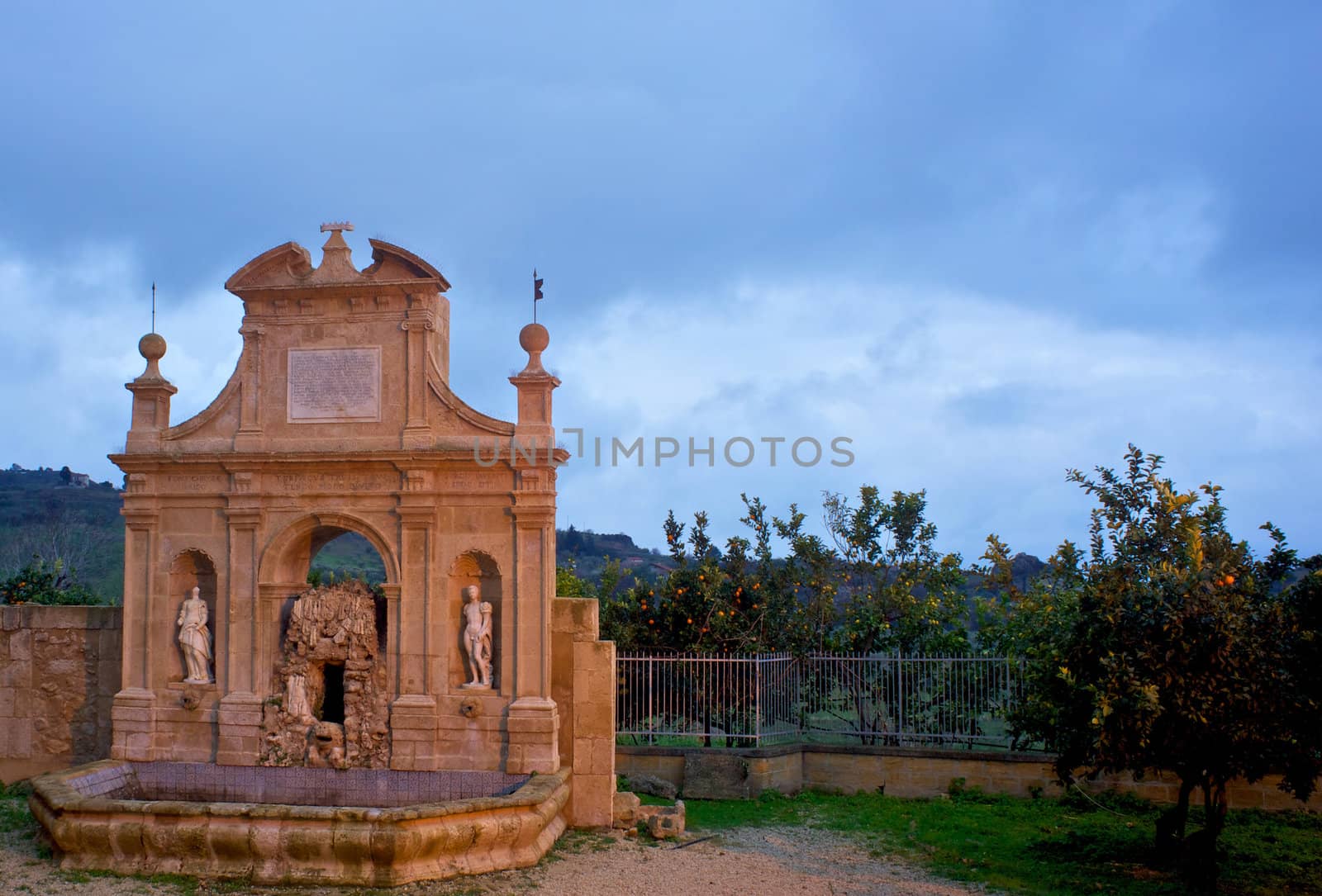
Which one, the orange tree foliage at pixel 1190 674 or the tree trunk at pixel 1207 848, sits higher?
the orange tree foliage at pixel 1190 674

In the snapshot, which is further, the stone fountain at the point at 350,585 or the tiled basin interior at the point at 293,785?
the stone fountain at the point at 350,585

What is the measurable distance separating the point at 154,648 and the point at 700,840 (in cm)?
698

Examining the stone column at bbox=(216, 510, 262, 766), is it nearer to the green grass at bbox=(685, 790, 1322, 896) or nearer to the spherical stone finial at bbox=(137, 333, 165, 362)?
the spherical stone finial at bbox=(137, 333, 165, 362)

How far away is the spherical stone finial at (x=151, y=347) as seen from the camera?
46.0 ft

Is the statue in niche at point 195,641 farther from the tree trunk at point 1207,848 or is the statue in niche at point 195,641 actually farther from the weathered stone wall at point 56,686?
the tree trunk at point 1207,848

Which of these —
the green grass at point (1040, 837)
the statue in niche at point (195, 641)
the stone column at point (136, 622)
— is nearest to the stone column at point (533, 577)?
the green grass at point (1040, 837)

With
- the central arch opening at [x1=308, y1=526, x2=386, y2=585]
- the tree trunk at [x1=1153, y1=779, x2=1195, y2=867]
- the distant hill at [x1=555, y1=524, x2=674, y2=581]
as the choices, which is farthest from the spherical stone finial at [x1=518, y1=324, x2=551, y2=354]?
the distant hill at [x1=555, y1=524, x2=674, y2=581]

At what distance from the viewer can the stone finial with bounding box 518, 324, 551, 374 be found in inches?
524

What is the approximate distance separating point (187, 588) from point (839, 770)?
906 centimetres

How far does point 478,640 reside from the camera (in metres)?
13.0

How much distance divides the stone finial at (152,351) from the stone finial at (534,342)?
4655 mm

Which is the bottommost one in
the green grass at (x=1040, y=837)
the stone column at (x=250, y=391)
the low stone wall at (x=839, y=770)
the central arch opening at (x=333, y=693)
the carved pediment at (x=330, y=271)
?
the green grass at (x=1040, y=837)

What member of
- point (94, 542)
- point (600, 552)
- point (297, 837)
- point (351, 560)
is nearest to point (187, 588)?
point (297, 837)

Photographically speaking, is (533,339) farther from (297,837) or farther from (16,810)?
(16,810)
